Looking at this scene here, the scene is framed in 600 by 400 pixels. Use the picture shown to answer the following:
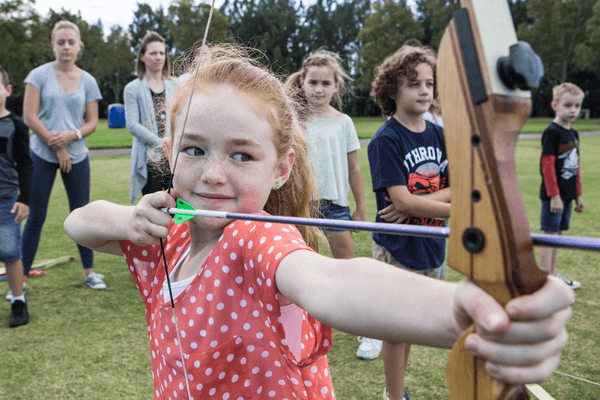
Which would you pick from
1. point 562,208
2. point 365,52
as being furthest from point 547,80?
point 562,208

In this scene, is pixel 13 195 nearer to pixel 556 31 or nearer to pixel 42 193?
pixel 42 193

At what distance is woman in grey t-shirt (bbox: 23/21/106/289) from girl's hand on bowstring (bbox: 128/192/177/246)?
2.92 m

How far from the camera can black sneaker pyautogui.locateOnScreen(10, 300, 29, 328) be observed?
320cm

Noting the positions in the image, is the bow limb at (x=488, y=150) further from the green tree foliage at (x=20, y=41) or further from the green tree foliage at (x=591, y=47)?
the green tree foliage at (x=591, y=47)

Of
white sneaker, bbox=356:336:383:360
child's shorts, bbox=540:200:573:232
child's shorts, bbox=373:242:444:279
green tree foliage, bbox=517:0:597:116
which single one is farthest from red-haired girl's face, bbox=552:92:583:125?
green tree foliage, bbox=517:0:597:116

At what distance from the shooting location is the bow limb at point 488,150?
0.54 m

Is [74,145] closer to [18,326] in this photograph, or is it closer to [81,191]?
[81,191]

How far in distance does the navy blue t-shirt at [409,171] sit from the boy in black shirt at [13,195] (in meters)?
2.48

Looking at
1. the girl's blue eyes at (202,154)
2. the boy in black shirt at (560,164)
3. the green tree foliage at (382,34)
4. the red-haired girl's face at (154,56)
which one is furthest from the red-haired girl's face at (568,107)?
the green tree foliage at (382,34)

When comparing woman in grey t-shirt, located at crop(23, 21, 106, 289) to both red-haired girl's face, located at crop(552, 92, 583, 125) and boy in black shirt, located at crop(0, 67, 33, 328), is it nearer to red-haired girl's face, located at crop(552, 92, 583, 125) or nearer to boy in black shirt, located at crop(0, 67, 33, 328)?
boy in black shirt, located at crop(0, 67, 33, 328)

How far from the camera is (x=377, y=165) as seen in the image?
2369mm

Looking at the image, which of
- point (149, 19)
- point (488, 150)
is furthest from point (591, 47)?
point (488, 150)

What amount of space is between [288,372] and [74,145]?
3394 mm

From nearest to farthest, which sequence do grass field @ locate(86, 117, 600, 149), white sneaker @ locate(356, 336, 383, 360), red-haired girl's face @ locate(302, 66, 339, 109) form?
1. white sneaker @ locate(356, 336, 383, 360)
2. red-haired girl's face @ locate(302, 66, 339, 109)
3. grass field @ locate(86, 117, 600, 149)
